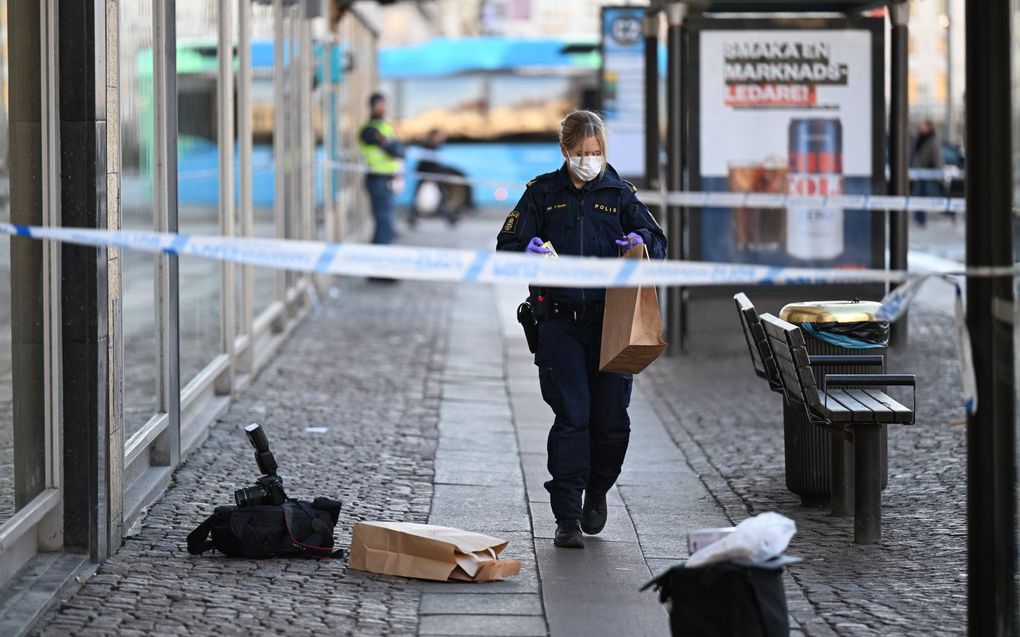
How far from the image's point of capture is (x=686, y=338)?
1263 cm

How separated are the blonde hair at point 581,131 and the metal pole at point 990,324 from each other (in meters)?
1.97

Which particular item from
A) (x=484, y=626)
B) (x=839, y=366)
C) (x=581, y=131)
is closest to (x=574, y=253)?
(x=581, y=131)

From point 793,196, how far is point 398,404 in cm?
384

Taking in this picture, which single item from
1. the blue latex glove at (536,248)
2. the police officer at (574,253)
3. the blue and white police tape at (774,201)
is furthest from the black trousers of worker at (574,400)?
the blue and white police tape at (774,201)

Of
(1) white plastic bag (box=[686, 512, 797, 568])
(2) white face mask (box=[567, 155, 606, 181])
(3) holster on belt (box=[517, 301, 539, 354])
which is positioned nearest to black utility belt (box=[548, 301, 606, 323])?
(3) holster on belt (box=[517, 301, 539, 354])

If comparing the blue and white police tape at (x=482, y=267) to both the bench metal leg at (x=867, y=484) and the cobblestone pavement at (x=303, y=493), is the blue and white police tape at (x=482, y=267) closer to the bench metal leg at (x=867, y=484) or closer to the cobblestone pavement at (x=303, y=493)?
the cobblestone pavement at (x=303, y=493)

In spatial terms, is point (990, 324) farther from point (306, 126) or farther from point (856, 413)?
point (306, 126)

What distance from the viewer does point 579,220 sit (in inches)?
250

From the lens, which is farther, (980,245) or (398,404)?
(398,404)

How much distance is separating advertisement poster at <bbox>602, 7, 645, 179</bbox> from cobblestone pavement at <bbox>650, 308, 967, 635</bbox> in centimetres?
673

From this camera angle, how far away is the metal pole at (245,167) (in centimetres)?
1096

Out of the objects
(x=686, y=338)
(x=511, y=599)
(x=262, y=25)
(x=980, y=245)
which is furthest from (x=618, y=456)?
(x=262, y=25)

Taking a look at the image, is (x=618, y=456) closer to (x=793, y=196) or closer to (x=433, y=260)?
(x=433, y=260)

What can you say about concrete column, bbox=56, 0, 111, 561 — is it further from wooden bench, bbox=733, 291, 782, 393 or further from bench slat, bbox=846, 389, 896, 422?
bench slat, bbox=846, 389, 896, 422
